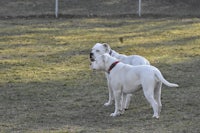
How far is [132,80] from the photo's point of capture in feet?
23.4

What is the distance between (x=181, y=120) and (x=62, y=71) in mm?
4440

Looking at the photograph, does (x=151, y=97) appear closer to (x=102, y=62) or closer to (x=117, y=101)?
(x=117, y=101)

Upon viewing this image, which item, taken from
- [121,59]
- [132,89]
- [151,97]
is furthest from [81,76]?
[151,97]

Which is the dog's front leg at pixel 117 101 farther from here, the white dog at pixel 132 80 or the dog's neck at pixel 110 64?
the dog's neck at pixel 110 64

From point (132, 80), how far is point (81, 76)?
10.8ft

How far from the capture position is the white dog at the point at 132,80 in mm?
6949

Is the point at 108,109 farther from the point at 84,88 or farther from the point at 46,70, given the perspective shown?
the point at 46,70

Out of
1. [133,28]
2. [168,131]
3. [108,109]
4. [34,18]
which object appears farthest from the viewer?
[34,18]

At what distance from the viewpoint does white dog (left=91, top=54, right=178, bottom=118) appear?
6.95m

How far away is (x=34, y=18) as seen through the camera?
2105cm

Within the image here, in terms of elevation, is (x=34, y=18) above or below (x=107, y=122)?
below

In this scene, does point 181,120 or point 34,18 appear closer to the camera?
point 181,120

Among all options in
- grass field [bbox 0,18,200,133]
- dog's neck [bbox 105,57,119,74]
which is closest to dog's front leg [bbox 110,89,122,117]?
grass field [bbox 0,18,200,133]

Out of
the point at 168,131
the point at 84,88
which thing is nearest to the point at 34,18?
the point at 84,88
